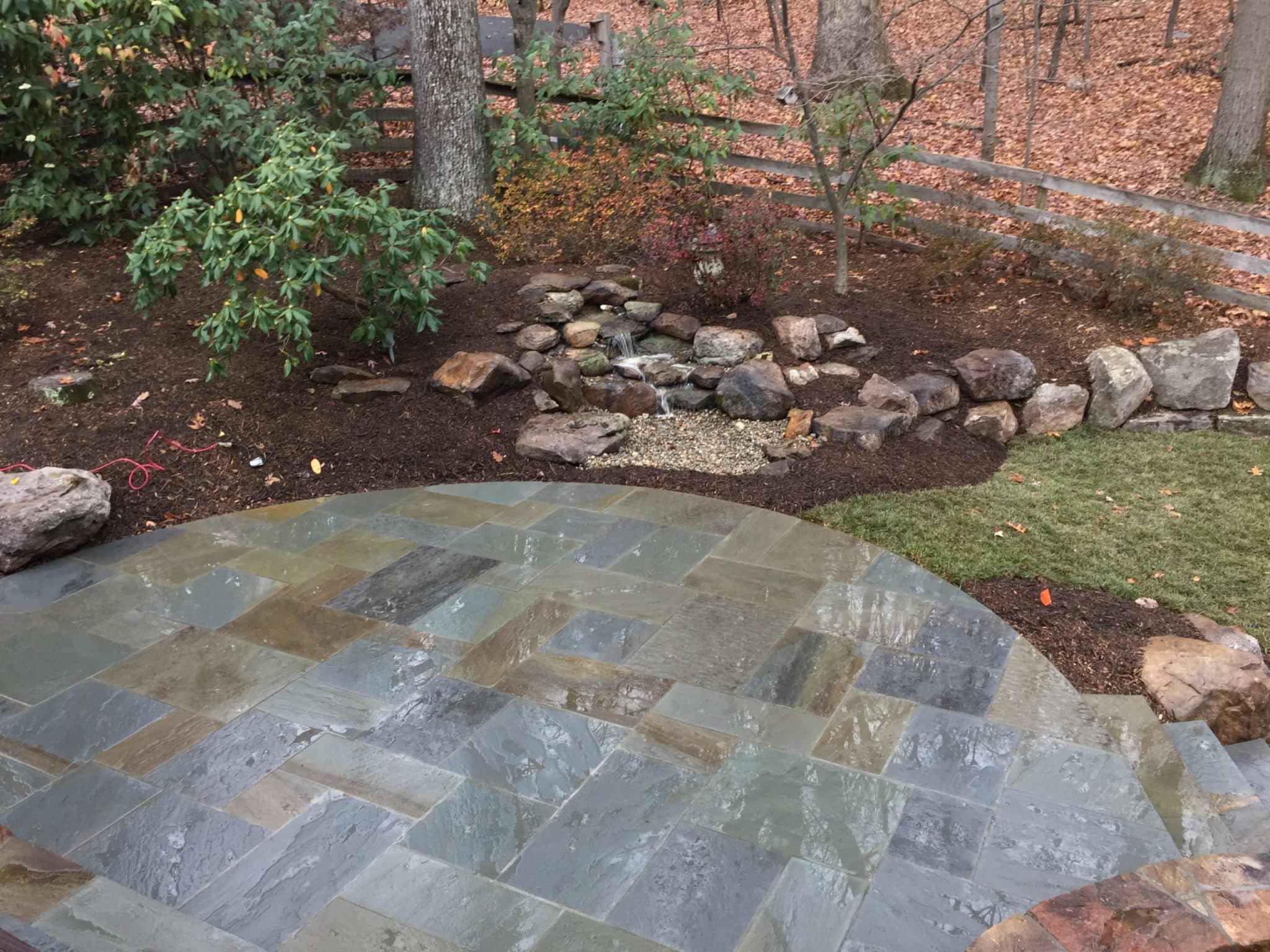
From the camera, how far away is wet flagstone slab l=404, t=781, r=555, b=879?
2729 mm

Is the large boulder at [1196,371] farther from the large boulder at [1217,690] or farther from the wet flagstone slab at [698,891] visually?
the wet flagstone slab at [698,891]

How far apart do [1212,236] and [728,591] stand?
5908 millimetres

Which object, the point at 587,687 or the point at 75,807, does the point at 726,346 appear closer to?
the point at 587,687

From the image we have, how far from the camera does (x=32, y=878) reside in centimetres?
265

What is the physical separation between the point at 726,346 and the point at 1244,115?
5452 mm

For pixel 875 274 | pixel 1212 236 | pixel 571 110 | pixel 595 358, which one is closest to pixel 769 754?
pixel 595 358

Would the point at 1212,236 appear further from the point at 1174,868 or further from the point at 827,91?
the point at 1174,868

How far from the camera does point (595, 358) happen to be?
19.8ft

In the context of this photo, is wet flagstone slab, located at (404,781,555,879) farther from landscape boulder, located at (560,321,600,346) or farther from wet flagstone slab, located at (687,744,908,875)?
landscape boulder, located at (560,321,600,346)

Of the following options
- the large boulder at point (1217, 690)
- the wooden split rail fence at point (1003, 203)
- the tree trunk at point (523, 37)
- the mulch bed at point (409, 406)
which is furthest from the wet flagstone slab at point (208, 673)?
the tree trunk at point (523, 37)

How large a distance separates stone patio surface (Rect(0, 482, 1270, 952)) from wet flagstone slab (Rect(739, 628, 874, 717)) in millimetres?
13

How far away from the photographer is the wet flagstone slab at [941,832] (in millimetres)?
2691

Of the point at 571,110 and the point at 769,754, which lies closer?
the point at 769,754

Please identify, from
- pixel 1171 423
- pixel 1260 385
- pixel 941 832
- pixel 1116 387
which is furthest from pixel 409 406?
pixel 1260 385
